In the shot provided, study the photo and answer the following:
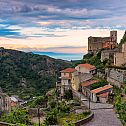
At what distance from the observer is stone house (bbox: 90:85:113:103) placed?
37559 mm

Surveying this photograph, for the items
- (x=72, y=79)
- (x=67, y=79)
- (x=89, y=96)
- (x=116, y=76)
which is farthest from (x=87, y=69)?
(x=89, y=96)

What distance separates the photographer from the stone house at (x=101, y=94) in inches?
1479

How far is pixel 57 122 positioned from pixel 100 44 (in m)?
45.1

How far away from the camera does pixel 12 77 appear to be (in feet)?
312

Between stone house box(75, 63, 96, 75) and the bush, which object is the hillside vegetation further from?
the bush

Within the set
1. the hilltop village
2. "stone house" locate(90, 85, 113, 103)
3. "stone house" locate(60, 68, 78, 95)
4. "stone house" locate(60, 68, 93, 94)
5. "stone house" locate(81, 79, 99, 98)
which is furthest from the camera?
"stone house" locate(60, 68, 78, 95)

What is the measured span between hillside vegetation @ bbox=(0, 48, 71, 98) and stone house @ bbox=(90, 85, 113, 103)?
4122 centimetres

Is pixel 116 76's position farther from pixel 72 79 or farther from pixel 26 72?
pixel 26 72

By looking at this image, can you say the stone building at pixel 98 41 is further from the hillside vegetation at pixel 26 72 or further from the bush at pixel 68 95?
the bush at pixel 68 95

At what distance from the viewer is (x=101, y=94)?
3806cm

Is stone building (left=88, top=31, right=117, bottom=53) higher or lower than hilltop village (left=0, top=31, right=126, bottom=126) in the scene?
higher

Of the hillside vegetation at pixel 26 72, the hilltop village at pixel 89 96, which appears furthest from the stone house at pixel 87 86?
the hillside vegetation at pixel 26 72

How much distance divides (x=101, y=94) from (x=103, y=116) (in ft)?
27.7

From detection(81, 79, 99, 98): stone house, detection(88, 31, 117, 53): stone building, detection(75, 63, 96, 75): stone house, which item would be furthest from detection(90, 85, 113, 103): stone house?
detection(88, 31, 117, 53): stone building
